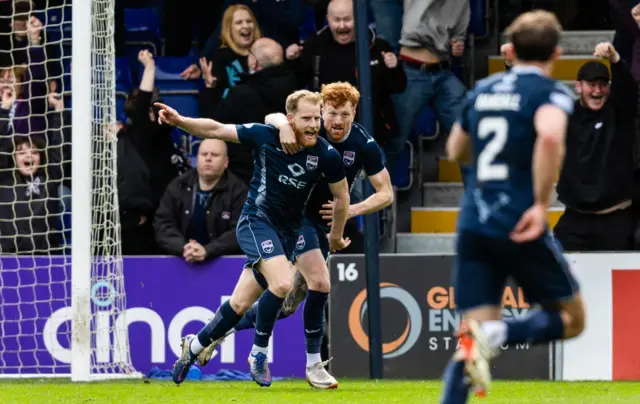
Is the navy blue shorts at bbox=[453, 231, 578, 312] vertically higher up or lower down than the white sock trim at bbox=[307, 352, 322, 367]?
higher up

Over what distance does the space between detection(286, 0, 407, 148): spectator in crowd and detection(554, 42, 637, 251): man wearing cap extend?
4.93ft

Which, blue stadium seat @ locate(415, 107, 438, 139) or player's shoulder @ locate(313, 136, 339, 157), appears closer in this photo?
player's shoulder @ locate(313, 136, 339, 157)

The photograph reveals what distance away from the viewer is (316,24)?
1315 centimetres

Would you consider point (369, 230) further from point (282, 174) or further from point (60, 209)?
point (60, 209)

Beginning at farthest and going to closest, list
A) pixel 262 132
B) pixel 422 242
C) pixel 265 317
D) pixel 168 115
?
pixel 422 242
pixel 265 317
pixel 262 132
pixel 168 115

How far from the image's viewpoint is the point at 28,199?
11141mm

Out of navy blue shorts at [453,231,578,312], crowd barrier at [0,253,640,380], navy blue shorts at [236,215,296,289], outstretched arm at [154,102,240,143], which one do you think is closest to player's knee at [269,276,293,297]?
navy blue shorts at [236,215,296,289]

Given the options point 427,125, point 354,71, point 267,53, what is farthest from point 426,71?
point 267,53

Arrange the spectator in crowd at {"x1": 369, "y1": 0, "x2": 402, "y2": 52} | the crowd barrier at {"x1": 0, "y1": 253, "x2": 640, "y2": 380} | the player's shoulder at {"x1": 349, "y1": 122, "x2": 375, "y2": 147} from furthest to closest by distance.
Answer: the spectator in crowd at {"x1": 369, "y1": 0, "x2": 402, "y2": 52}, the crowd barrier at {"x1": 0, "y1": 253, "x2": 640, "y2": 380}, the player's shoulder at {"x1": 349, "y1": 122, "x2": 375, "y2": 147}

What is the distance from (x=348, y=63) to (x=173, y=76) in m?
2.07

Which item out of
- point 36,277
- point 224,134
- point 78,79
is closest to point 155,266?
point 36,277

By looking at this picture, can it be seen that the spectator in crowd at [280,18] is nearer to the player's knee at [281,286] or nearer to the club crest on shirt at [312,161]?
the club crest on shirt at [312,161]

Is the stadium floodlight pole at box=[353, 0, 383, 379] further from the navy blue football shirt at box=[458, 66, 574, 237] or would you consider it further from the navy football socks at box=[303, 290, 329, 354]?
the navy blue football shirt at box=[458, 66, 574, 237]

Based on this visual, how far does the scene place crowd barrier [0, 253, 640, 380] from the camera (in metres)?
10.6
